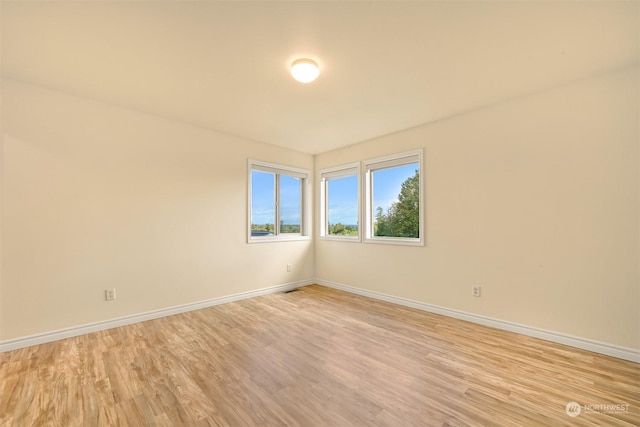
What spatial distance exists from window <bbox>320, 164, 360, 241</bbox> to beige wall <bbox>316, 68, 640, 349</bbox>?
115 cm

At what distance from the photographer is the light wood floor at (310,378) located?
1.55 m

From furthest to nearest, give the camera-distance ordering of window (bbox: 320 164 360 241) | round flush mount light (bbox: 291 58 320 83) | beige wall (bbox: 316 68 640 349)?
window (bbox: 320 164 360 241)
beige wall (bbox: 316 68 640 349)
round flush mount light (bbox: 291 58 320 83)

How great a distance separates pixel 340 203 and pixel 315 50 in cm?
295

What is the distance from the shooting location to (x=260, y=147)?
13.8ft

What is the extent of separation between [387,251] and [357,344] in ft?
5.46

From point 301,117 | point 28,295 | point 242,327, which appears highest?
point 301,117

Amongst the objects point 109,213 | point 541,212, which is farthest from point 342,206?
point 109,213

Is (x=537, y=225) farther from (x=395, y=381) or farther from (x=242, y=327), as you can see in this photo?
(x=242, y=327)

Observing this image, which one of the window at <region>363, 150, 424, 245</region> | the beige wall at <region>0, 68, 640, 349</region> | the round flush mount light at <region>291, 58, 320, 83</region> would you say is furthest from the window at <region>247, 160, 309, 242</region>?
the round flush mount light at <region>291, 58, 320, 83</region>

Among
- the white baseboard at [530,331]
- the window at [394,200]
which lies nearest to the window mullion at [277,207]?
the window at [394,200]

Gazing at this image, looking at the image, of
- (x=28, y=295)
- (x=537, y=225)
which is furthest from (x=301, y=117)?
(x=28, y=295)

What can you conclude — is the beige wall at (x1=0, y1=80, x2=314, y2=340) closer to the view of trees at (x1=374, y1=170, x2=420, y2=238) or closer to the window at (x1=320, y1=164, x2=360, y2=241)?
the window at (x1=320, y1=164, x2=360, y2=241)

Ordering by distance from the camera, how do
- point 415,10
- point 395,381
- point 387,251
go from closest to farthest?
point 415,10, point 395,381, point 387,251

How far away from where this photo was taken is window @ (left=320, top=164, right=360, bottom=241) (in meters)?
4.41
